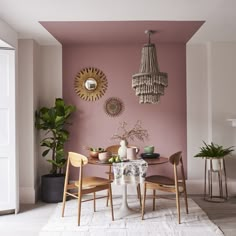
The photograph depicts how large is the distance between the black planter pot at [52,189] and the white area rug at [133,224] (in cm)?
29

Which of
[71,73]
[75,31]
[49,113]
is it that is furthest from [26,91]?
[75,31]

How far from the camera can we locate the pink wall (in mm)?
4953

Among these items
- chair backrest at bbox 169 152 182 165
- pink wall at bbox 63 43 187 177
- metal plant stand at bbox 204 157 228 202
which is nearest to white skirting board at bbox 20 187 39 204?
pink wall at bbox 63 43 187 177

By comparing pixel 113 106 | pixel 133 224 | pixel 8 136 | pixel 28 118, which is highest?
pixel 113 106

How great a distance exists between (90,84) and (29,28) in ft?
4.26

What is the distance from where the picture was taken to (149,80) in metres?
3.81

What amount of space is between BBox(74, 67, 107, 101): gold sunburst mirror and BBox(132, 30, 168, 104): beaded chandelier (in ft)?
3.69

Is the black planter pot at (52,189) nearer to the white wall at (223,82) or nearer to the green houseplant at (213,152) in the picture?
the green houseplant at (213,152)

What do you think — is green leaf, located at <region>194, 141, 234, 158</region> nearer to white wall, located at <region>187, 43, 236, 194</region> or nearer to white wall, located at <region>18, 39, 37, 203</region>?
white wall, located at <region>187, 43, 236, 194</region>

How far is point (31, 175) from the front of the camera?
457 cm

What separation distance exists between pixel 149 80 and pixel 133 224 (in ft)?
5.52

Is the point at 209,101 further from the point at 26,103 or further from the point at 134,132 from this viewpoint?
the point at 26,103

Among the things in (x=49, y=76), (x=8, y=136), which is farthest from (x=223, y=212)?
(x=49, y=76)

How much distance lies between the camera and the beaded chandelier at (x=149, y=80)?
3809 millimetres
